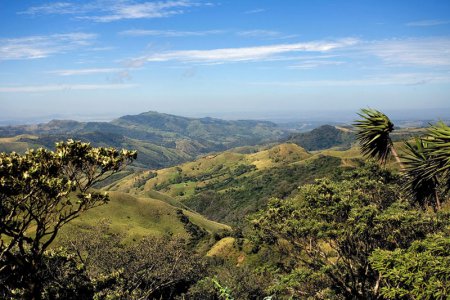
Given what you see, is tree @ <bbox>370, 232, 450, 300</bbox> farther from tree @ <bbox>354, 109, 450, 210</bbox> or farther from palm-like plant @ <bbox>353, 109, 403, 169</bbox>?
palm-like plant @ <bbox>353, 109, 403, 169</bbox>

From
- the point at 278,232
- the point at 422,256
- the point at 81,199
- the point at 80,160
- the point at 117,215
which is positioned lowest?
the point at 117,215

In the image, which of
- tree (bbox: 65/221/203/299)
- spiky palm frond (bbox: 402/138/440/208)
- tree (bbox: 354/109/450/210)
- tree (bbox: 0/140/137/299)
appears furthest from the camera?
tree (bbox: 65/221/203/299)

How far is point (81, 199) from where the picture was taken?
58.3 feet

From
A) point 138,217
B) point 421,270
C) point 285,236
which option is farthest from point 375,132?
point 138,217

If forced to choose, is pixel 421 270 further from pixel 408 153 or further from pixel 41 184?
pixel 41 184

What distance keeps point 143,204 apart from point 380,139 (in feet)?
444

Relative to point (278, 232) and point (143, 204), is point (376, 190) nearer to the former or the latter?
point (278, 232)

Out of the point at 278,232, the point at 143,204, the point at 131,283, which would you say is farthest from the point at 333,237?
the point at 143,204

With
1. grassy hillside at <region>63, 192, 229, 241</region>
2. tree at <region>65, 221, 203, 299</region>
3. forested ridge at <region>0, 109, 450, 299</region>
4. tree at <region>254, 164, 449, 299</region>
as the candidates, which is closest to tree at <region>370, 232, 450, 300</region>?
forested ridge at <region>0, 109, 450, 299</region>

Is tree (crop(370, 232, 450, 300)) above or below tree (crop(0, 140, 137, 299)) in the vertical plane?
below

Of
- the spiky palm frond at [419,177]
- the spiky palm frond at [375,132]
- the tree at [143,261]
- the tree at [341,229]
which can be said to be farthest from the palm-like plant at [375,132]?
the tree at [143,261]

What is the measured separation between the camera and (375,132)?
71.3 feet

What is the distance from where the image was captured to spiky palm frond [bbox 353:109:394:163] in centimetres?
2131

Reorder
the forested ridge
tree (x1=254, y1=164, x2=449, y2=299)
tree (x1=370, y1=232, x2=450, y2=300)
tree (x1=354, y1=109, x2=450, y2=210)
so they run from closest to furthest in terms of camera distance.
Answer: tree (x1=370, y1=232, x2=450, y2=300), the forested ridge, tree (x1=354, y1=109, x2=450, y2=210), tree (x1=254, y1=164, x2=449, y2=299)
